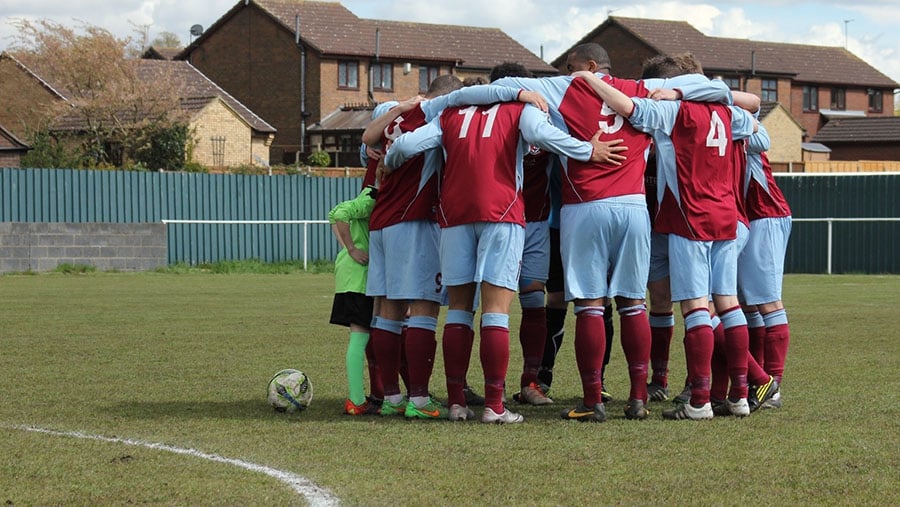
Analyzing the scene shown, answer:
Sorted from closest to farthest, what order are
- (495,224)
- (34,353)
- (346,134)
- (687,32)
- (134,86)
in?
(495,224) < (34,353) < (134,86) < (346,134) < (687,32)

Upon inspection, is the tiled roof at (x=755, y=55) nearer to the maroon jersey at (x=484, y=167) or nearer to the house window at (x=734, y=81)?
the house window at (x=734, y=81)

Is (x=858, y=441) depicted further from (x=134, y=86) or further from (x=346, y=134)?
(x=346, y=134)

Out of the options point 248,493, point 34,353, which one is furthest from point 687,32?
point 248,493

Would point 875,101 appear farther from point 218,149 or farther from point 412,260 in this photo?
point 412,260

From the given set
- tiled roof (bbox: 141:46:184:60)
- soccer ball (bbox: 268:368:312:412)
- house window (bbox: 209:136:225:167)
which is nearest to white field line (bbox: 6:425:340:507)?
soccer ball (bbox: 268:368:312:412)

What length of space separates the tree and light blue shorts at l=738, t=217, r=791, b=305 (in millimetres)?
42373

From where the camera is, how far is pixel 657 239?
825 cm

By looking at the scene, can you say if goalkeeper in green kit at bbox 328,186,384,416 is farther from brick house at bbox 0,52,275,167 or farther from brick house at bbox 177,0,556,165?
brick house at bbox 177,0,556,165

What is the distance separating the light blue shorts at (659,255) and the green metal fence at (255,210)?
2191cm

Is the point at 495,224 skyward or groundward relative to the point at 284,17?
groundward

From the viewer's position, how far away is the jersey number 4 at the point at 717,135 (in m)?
7.79

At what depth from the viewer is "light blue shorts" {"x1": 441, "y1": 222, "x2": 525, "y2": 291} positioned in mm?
7566

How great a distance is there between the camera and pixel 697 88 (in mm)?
7828

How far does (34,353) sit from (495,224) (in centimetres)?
579
